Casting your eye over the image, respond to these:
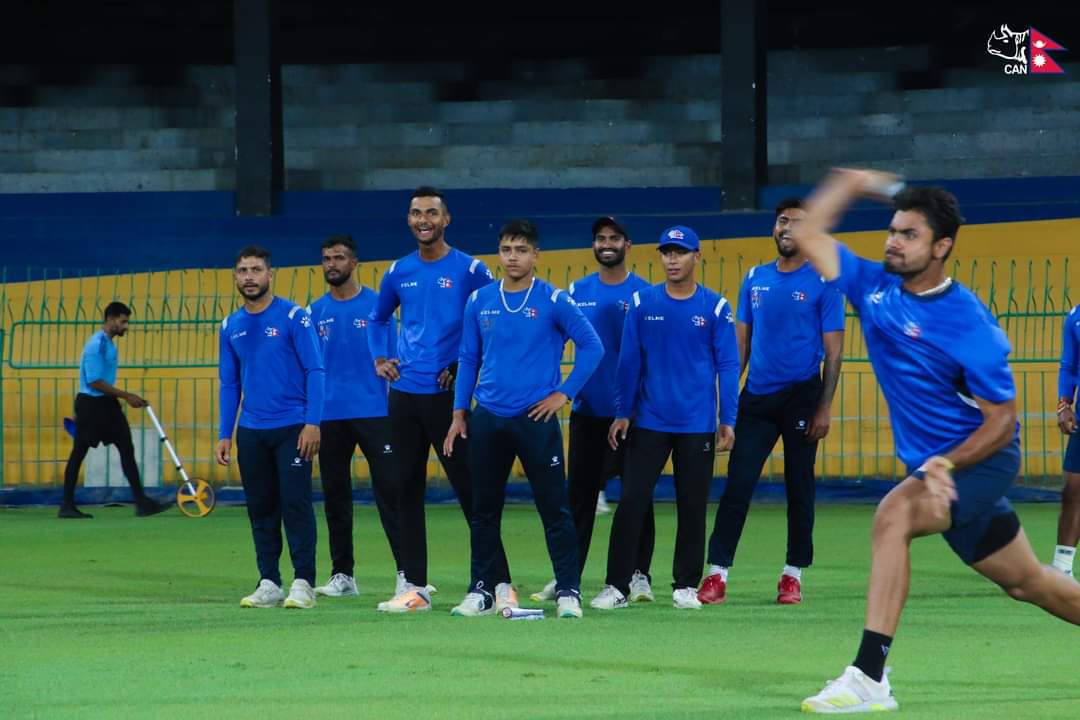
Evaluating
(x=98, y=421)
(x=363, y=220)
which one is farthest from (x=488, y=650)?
(x=363, y=220)

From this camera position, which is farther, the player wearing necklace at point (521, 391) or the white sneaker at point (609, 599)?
A: the white sneaker at point (609, 599)

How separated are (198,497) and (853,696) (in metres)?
11.6

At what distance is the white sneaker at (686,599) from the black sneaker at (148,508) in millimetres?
8511

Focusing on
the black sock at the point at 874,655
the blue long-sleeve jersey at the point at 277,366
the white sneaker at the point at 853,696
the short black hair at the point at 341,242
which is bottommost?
the white sneaker at the point at 853,696

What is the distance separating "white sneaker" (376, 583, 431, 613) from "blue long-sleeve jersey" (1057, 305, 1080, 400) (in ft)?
14.0

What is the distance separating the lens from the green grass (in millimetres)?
6359

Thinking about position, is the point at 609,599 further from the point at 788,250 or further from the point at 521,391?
the point at 788,250

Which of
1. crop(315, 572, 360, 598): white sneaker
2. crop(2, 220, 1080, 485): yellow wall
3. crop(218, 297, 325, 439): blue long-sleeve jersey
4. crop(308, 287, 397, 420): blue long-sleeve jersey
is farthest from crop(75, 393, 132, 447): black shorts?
crop(218, 297, 325, 439): blue long-sleeve jersey

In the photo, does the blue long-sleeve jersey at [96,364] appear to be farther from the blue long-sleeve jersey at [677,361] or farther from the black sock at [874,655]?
the black sock at [874,655]

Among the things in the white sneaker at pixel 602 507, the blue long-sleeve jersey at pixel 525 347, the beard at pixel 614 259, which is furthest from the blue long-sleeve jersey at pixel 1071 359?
the white sneaker at pixel 602 507

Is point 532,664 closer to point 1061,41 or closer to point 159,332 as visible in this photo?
point 159,332

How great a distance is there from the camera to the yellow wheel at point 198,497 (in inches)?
659

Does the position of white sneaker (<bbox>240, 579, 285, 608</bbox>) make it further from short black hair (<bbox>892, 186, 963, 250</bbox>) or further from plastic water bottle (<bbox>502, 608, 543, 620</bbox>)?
short black hair (<bbox>892, 186, 963, 250</bbox>)

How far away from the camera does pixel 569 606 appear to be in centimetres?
903
